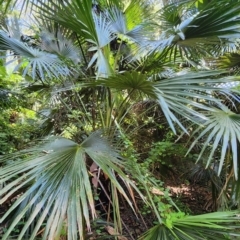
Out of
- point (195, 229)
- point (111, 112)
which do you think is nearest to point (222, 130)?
point (195, 229)

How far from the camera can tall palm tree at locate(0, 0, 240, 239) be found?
1.00 m

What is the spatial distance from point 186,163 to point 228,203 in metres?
0.64

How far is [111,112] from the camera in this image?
1.79 metres

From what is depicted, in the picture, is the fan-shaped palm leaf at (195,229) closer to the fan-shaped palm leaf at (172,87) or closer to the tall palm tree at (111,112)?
the tall palm tree at (111,112)

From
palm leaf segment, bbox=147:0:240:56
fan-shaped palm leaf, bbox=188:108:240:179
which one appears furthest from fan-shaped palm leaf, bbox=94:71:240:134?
palm leaf segment, bbox=147:0:240:56

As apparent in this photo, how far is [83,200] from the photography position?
942 millimetres

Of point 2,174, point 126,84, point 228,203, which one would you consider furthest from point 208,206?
point 2,174

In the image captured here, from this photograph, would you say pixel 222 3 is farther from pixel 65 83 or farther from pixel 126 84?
pixel 65 83

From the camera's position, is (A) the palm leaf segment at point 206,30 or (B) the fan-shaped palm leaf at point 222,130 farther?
(A) the palm leaf segment at point 206,30

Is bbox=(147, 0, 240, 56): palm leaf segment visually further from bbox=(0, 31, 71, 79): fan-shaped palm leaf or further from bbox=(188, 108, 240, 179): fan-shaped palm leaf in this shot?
bbox=(0, 31, 71, 79): fan-shaped palm leaf

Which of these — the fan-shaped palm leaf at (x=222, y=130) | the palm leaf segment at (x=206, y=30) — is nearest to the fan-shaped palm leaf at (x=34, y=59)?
the palm leaf segment at (x=206, y=30)

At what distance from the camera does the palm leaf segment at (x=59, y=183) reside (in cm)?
91

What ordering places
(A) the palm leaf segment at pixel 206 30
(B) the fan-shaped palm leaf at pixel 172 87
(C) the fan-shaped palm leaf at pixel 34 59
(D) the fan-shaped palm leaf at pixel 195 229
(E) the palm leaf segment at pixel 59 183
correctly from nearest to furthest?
(E) the palm leaf segment at pixel 59 183
(D) the fan-shaped palm leaf at pixel 195 229
(B) the fan-shaped palm leaf at pixel 172 87
(A) the palm leaf segment at pixel 206 30
(C) the fan-shaped palm leaf at pixel 34 59

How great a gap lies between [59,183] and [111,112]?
859mm
